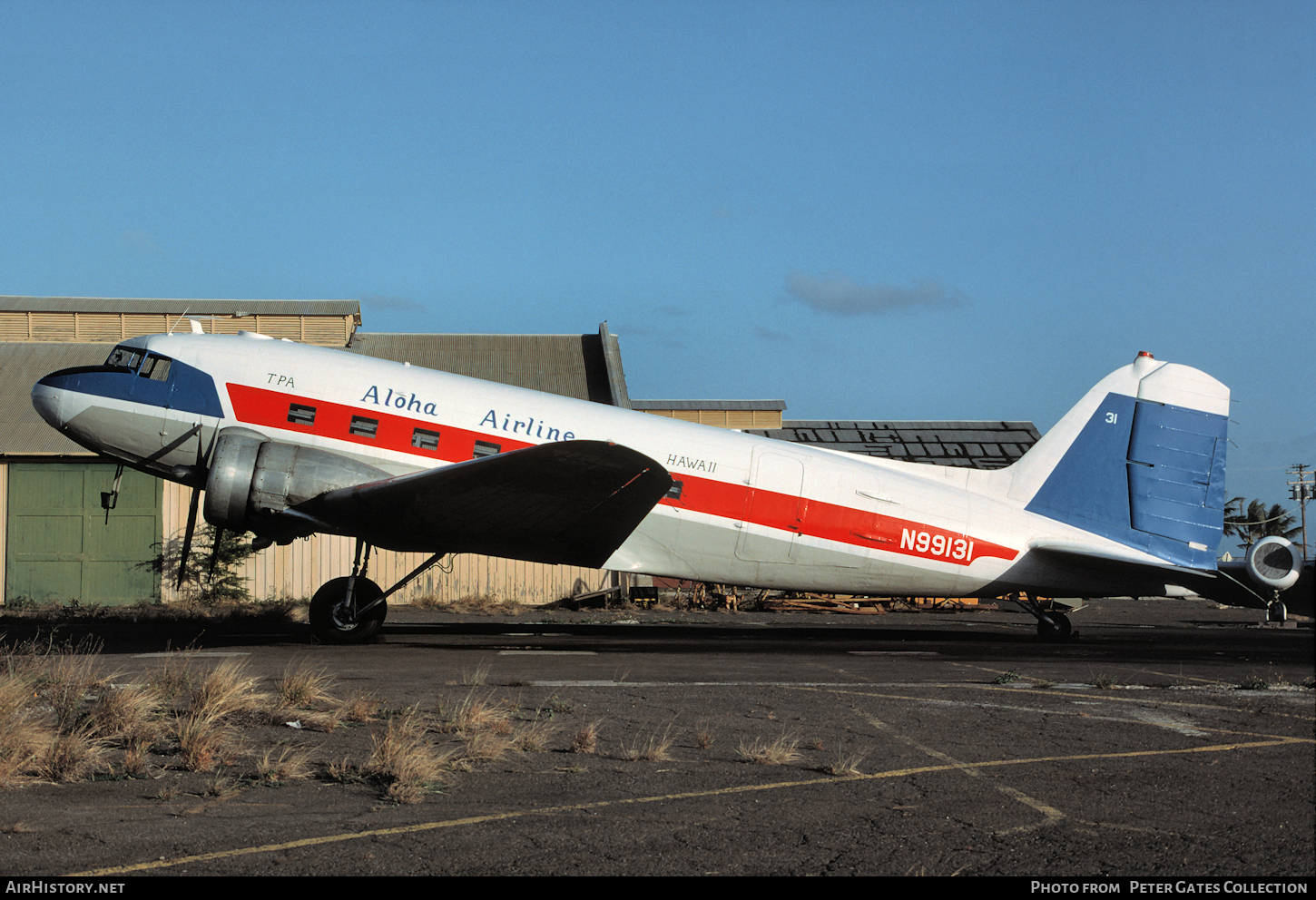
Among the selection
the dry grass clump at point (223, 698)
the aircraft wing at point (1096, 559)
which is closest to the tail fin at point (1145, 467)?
the aircraft wing at point (1096, 559)

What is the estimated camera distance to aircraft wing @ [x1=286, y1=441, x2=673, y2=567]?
42.2ft

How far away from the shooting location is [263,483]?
564 inches

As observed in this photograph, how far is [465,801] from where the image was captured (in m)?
5.96

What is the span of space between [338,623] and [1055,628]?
13129 millimetres

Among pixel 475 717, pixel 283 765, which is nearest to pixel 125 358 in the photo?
pixel 475 717

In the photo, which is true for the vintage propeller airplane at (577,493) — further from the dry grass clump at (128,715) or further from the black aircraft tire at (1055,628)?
the dry grass clump at (128,715)

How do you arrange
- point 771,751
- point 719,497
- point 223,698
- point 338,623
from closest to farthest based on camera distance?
1. point 771,751
2. point 223,698
3. point 338,623
4. point 719,497

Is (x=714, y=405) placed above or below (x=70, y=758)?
above

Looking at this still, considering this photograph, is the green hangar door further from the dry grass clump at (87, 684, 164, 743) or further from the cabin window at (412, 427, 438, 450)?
the dry grass clump at (87, 684, 164, 743)

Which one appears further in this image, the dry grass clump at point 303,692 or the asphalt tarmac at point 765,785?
the dry grass clump at point 303,692

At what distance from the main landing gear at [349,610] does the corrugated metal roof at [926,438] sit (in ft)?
79.0

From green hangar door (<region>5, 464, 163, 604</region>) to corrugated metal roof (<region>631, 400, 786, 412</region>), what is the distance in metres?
22.3

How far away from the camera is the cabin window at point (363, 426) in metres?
15.4

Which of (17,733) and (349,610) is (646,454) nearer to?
(349,610)
